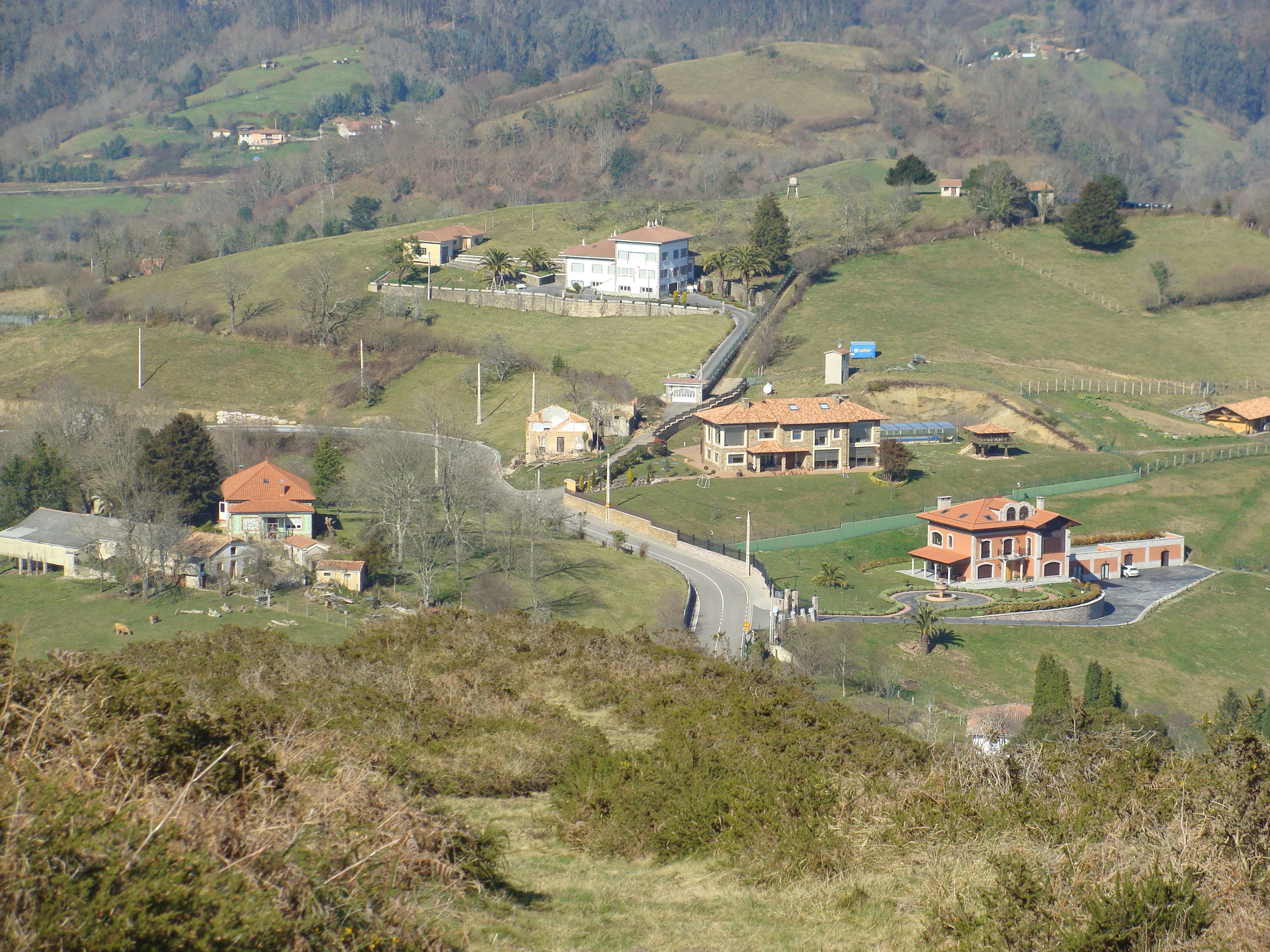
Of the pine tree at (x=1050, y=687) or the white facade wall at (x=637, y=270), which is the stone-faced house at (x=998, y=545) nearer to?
the pine tree at (x=1050, y=687)

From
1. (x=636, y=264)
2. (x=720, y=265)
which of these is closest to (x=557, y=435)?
(x=636, y=264)

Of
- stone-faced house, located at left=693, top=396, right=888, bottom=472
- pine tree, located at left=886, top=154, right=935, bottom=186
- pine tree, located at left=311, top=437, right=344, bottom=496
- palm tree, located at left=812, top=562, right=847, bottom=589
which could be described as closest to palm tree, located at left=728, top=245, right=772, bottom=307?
stone-faced house, located at left=693, top=396, right=888, bottom=472

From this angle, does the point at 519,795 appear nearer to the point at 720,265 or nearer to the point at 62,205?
the point at 720,265

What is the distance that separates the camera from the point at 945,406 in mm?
74250

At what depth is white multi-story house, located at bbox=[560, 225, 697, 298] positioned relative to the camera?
8969 centimetres

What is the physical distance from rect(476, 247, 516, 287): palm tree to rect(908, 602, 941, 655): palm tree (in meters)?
54.9

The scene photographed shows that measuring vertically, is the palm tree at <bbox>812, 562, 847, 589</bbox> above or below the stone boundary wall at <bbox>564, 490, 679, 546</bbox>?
below

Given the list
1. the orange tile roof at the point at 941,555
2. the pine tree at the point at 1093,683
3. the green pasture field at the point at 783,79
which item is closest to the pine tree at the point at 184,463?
the orange tile roof at the point at 941,555

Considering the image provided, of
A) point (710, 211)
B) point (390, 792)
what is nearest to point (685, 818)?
point (390, 792)

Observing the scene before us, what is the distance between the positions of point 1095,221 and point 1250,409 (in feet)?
92.3

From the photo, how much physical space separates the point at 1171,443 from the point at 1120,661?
29283mm

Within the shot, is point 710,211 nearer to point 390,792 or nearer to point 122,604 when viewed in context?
point 122,604

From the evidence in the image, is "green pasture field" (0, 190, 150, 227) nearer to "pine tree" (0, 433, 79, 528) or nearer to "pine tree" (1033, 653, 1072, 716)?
"pine tree" (0, 433, 79, 528)

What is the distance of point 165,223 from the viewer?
401 ft
